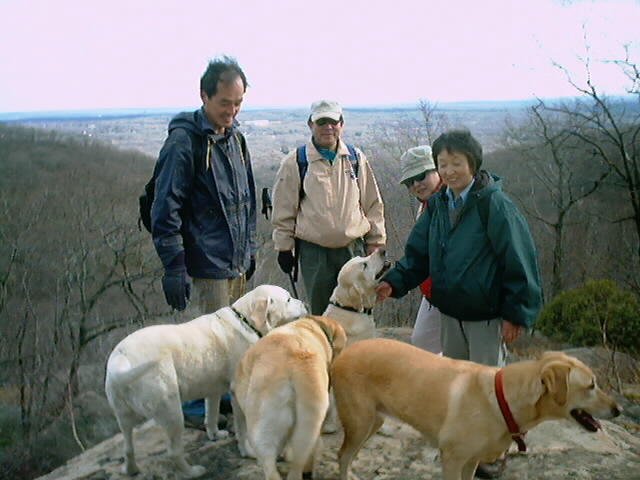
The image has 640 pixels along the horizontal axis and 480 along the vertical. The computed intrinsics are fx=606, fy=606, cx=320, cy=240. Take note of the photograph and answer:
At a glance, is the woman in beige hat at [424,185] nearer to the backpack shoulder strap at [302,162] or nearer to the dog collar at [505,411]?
the backpack shoulder strap at [302,162]

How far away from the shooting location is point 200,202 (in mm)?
4430

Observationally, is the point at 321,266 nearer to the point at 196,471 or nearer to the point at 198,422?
the point at 198,422

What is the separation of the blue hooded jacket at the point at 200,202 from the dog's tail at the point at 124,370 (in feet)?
2.43

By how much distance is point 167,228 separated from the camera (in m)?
4.17

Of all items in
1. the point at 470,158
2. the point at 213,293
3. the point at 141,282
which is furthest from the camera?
the point at 141,282

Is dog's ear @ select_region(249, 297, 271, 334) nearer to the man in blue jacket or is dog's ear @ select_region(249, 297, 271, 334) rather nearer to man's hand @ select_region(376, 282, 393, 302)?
the man in blue jacket

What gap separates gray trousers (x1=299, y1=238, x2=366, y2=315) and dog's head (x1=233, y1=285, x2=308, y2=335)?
80 cm

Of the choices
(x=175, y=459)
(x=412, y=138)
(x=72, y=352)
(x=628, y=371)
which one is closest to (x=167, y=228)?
(x=175, y=459)

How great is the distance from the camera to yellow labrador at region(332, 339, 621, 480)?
126 inches

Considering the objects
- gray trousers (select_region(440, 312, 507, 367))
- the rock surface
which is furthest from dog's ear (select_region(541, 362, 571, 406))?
the rock surface

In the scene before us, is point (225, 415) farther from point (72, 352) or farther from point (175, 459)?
point (72, 352)

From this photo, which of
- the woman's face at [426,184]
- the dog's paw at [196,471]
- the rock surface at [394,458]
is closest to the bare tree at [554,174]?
the woman's face at [426,184]

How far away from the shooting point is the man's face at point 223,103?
14.3 ft

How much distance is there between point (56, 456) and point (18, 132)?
44.8 ft
